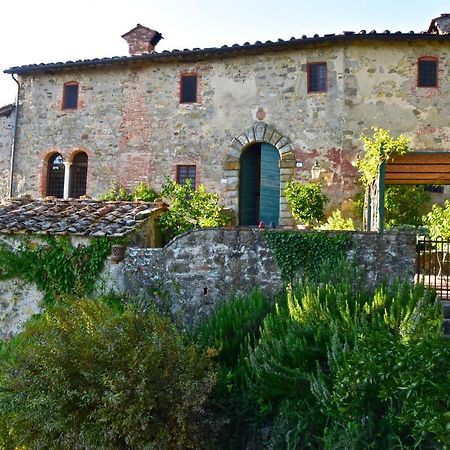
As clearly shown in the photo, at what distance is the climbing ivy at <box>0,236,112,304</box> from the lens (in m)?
8.45

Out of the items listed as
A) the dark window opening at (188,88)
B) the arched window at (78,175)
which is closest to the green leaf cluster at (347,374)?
the dark window opening at (188,88)

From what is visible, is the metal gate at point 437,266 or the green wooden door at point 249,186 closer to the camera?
the metal gate at point 437,266

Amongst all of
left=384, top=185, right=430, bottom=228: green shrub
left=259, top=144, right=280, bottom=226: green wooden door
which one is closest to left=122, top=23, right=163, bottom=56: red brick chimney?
left=259, top=144, right=280, bottom=226: green wooden door

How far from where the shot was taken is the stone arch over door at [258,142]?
16016 millimetres

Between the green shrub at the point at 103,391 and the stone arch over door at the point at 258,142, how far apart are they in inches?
418

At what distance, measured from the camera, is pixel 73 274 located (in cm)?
852

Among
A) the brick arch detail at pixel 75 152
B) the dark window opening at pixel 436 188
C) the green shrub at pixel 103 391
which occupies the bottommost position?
the green shrub at pixel 103 391

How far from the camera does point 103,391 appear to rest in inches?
213

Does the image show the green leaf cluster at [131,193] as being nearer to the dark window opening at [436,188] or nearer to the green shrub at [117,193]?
the green shrub at [117,193]

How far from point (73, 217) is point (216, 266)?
Answer: 2.89 m

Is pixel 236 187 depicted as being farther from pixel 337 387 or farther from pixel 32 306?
pixel 337 387

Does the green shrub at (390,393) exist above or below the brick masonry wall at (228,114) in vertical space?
below

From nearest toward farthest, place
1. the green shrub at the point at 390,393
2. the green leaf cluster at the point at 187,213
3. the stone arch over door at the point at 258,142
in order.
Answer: the green shrub at the point at 390,393 → the green leaf cluster at the point at 187,213 → the stone arch over door at the point at 258,142

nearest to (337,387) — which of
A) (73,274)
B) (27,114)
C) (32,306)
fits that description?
(73,274)
